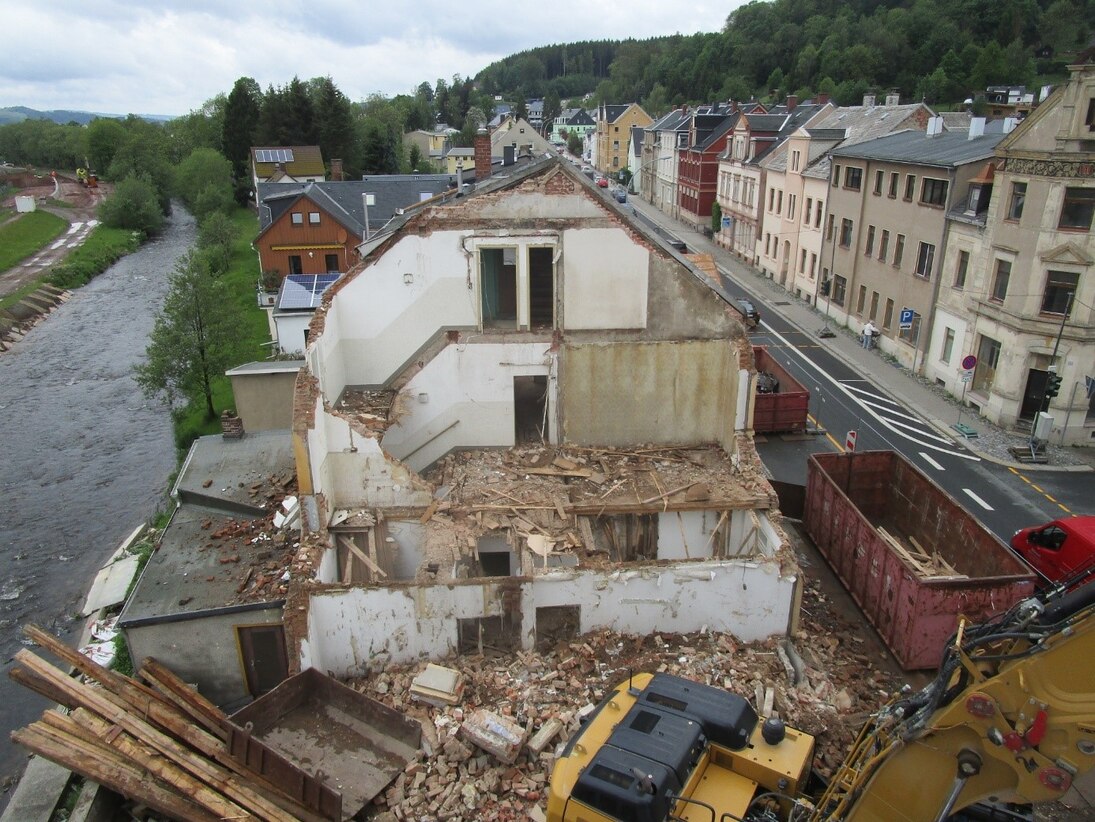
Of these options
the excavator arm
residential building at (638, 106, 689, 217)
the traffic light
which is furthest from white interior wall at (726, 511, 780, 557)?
residential building at (638, 106, 689, 217)

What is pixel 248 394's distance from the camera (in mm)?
A: 22281

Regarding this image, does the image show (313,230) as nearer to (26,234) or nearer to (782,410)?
(782,410)

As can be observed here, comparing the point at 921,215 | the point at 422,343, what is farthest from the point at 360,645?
the point at 921,215

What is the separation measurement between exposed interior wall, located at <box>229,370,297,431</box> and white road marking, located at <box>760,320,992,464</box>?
64.9ft

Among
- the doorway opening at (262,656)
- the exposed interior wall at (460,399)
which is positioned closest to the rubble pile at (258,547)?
the doorway opening at (262,656)

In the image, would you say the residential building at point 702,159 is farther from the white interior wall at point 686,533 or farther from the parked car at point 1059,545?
the white interior wall at point 686,533

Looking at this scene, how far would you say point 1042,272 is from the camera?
24.8 m

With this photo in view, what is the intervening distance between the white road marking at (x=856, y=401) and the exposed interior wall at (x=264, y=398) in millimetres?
19788

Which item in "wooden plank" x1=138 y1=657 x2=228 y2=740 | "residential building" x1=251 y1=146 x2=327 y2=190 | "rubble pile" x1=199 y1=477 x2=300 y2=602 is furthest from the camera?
"residential building" x1=251 y1=146 x2=327 y2=190

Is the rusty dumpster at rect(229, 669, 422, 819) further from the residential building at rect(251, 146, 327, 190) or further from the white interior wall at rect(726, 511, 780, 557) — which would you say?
the residential building at rect(251, 146, 327, 190)

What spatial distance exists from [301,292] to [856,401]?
23168 mm

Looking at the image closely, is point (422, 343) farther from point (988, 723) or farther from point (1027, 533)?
point (1027, 533)

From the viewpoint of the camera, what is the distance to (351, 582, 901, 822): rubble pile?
10375mm

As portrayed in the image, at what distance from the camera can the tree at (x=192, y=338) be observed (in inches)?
1086
